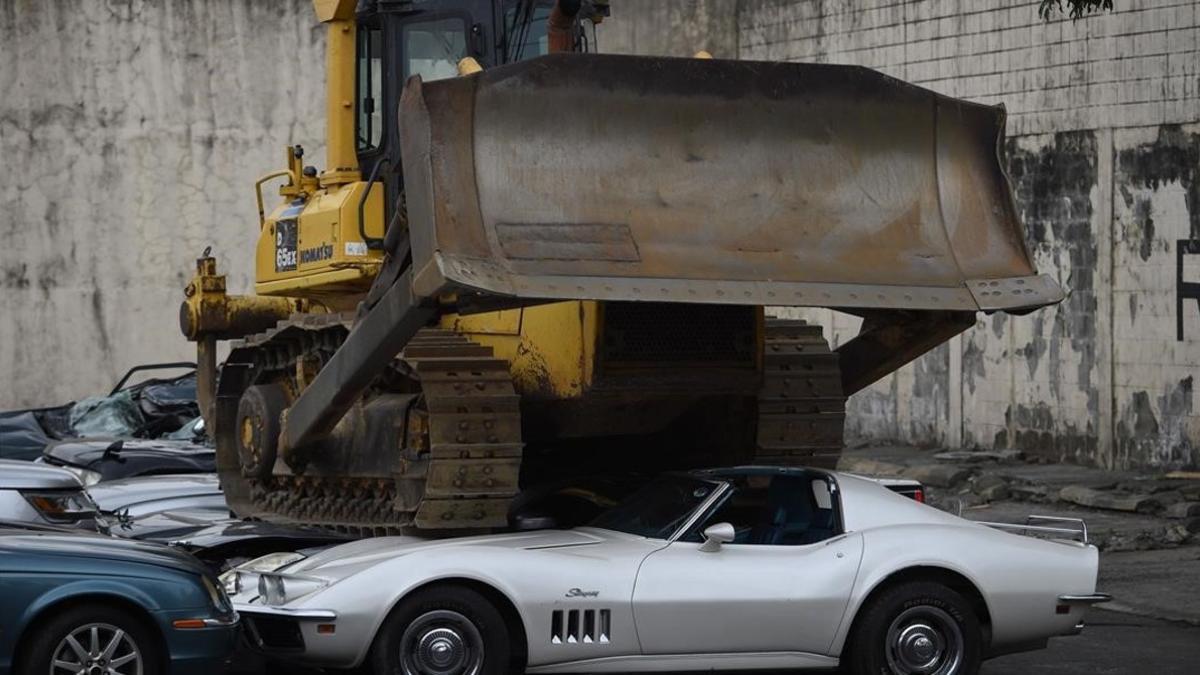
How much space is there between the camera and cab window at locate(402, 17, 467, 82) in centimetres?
1211

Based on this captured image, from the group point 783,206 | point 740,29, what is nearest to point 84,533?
point 783,206

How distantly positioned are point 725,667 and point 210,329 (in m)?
6.64

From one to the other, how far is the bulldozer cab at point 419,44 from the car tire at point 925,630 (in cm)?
438

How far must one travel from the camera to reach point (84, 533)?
357 inches

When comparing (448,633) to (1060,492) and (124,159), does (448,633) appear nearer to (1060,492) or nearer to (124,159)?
(1060,492)

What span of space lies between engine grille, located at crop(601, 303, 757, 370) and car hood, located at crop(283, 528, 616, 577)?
3.86 feet

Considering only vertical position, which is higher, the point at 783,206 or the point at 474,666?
the point at 783,206

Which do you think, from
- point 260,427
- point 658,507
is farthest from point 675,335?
point 260,427

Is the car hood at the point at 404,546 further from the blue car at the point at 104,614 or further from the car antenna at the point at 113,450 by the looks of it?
the car antenna at the point at 113,450

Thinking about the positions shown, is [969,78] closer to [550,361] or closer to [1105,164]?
[1105,164]

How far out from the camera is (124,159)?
2428 cm

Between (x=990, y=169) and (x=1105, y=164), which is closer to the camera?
(x=990, y=169)

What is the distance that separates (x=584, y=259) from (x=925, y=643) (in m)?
2.32

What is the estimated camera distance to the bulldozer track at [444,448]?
10203 mm
